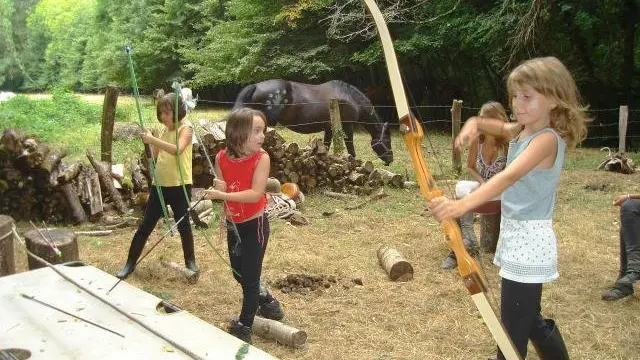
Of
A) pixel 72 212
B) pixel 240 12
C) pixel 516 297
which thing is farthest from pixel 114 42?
pixel 516 297

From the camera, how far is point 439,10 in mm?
16438

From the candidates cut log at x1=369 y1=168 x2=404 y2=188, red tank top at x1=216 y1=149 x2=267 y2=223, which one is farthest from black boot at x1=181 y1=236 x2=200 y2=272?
cut log at x1=369 y1=168 x2=404 y2=188

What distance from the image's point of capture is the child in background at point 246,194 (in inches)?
125

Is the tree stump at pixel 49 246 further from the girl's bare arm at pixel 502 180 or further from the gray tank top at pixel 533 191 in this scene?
the gray tank top at pixel 533 191

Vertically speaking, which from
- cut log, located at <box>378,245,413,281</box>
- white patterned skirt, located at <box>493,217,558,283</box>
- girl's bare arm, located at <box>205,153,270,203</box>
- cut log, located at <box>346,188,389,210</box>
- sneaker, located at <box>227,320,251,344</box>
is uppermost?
girl's bare arm, located at <box>205,153,270,203</box>

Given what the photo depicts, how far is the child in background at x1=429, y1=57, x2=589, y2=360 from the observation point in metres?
2.26

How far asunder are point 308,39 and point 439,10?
4.77 m

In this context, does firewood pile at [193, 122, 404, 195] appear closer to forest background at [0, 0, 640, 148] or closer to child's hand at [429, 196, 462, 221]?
forest background at [0, 0, 640, 148]

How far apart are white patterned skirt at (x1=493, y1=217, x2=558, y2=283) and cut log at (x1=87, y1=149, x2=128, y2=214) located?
5.49 m

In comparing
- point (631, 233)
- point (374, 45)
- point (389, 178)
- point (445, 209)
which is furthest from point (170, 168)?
point (374, 45)

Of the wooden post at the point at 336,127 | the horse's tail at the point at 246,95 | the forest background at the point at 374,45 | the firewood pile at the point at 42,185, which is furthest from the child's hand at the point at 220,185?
the horse's tail at the point at 246,95

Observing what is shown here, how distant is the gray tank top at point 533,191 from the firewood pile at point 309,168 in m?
5.77

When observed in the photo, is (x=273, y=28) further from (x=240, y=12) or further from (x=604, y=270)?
(x=604, y=270)

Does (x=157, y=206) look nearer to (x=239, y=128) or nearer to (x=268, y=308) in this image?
(x=268, y=308)
